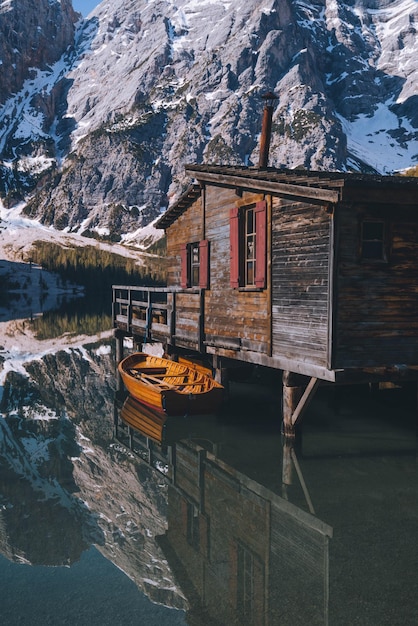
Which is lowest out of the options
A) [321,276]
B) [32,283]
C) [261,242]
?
[32,283]

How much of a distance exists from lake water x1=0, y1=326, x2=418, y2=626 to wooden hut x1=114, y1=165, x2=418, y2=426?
2363 mm

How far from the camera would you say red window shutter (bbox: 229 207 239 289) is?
59.5ft

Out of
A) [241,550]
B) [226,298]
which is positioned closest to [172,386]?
[226,298]

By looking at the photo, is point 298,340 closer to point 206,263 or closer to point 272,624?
point 206,263

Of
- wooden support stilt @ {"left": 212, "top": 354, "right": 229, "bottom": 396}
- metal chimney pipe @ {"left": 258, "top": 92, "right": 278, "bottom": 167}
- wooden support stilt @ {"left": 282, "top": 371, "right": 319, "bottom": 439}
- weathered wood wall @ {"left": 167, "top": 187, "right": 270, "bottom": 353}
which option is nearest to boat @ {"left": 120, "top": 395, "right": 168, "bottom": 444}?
wooden support stilt @ {"left": 212, "top": 354, "right": 229, "bottom": 396}

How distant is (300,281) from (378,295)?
2015mm

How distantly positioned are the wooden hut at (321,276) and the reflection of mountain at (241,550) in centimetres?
337

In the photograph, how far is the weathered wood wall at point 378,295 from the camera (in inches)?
567

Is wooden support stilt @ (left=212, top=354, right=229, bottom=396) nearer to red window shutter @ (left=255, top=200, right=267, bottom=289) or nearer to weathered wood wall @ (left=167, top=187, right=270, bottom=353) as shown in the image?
weathered wood wall @ (left=167, top=187, right=270, bottom=353)

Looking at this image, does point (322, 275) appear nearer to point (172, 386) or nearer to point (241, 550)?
point (241, 550)

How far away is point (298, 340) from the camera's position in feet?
51.3

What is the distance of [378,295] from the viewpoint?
48.3 ft

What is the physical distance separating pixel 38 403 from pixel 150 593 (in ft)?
51.7

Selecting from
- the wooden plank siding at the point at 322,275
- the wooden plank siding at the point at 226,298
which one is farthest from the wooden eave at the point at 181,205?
the wooden plank siding at the point at 322,275
